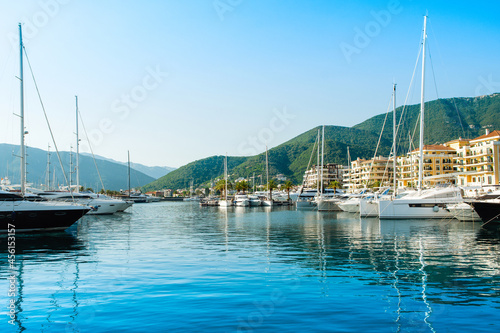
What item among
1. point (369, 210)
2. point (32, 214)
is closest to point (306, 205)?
point (369, 210)

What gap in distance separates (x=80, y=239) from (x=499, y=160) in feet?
293

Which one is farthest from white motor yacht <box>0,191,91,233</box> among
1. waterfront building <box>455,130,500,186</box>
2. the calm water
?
waterfront building <box>455,130,500,186</box>

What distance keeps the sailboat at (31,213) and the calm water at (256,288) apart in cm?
665

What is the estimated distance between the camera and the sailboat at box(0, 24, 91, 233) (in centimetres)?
2831

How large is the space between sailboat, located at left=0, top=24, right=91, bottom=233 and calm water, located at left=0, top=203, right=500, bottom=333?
6646mm

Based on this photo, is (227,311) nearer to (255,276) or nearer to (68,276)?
(255,276)

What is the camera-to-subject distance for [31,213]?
1144 inches

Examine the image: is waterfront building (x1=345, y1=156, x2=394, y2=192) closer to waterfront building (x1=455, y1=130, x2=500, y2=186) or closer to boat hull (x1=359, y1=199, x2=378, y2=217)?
waterfront building (x1=455, y1=130, x2=500, y2=186)

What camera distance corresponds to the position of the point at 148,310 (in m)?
10.5

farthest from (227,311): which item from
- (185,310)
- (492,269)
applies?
(492,269)

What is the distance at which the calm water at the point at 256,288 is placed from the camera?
9.46 m

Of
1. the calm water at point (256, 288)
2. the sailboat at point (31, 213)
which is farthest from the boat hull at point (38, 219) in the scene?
the calm water at point (256, 288)

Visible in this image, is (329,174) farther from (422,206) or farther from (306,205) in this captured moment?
(422,206)

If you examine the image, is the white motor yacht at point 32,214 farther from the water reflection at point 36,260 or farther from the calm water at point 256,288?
the calm water at point 256,288
